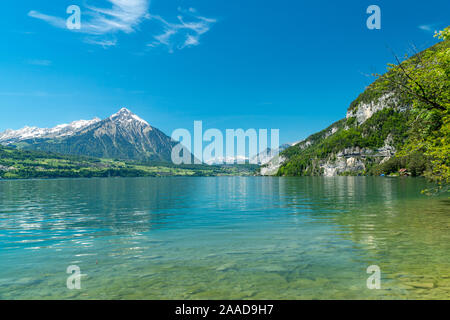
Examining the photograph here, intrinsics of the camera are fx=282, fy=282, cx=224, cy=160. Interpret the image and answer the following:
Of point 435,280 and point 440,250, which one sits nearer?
point 435,280

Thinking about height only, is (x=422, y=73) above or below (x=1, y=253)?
above

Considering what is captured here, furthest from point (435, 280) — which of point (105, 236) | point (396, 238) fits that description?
point (105, 236)

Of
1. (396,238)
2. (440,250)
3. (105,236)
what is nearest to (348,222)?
(396,238)

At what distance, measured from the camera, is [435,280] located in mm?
12445

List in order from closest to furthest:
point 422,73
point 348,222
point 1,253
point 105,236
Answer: point 1,253 → point 422,73 → point 105,236 → point 348,222

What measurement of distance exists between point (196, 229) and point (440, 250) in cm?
1929

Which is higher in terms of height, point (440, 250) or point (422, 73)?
point (422, 73)

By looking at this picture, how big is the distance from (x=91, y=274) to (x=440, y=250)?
20.6 metres

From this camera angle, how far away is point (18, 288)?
12.9m

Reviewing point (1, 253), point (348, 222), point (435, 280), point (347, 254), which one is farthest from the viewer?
point (348, 222)
